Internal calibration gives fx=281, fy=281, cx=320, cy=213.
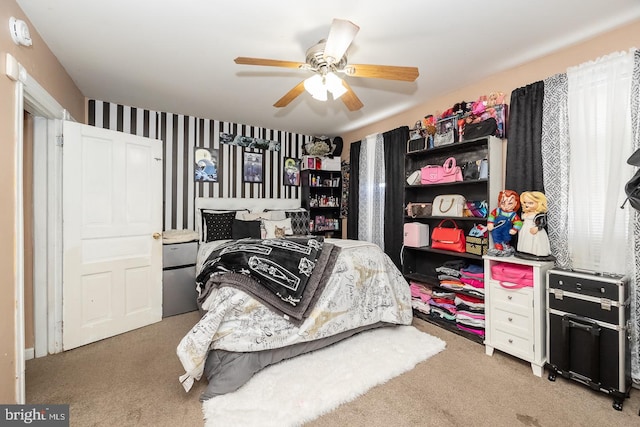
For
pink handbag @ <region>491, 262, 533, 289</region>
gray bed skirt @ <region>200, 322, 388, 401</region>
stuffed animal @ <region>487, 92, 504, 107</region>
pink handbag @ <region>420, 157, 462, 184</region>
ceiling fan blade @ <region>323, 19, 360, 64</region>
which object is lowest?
gray bed skirt @ <region>200, 322, 388, 401</region>

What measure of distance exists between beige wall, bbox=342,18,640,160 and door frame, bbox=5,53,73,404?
3487mm

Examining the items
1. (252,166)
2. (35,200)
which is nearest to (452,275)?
(252,166)

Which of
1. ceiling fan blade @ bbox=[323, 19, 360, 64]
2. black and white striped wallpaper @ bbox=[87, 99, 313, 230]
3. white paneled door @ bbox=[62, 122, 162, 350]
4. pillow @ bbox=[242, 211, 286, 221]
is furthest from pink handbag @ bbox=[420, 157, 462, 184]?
white paneled door @ bbox=[62, 122, 162, 350]

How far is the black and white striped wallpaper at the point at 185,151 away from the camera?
341 cm

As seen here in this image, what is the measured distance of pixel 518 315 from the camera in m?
2.14

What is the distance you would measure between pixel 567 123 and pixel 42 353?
15.0ft

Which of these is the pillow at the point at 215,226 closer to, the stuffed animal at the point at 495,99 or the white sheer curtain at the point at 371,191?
the white sheer curtain at the point at 371,191

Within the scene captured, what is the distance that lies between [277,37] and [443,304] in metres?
2.81

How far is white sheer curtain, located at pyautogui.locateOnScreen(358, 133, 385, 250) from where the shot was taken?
154 inches

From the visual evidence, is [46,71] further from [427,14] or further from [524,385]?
[524,385]

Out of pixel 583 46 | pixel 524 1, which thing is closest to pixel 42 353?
pixel 524 1

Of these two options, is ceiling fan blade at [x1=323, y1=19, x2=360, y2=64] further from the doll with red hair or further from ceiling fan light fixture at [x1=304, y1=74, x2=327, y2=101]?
the doll with red hair

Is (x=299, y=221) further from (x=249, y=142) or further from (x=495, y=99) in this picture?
(x=495, y=99)

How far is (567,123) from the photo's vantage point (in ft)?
7.16
